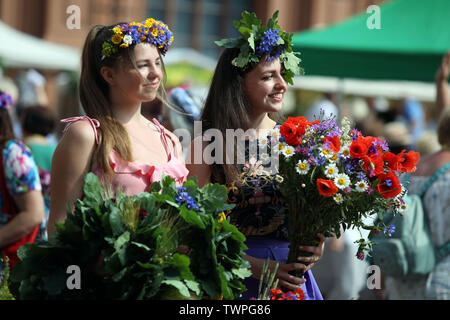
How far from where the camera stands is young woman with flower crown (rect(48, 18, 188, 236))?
247 cm

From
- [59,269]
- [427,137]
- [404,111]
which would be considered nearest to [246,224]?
[59,269]

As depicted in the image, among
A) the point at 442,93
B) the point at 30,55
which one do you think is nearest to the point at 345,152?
the point at 442,93

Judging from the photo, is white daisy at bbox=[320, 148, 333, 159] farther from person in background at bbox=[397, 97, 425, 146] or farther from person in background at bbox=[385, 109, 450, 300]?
person in background at bbox=[397, 97, 425, 146]

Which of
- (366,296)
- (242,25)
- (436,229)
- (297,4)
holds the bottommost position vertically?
(366,296)

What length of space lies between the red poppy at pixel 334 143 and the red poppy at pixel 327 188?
14 centimetres

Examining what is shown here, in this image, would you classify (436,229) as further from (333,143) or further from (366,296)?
(333,143)

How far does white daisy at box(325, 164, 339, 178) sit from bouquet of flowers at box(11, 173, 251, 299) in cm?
41

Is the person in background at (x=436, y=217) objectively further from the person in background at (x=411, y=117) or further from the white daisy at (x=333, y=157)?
the person in background at (x=411, y=117)

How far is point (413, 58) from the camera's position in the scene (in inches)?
272

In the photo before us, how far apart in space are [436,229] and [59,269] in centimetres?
289

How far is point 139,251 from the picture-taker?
2084mm

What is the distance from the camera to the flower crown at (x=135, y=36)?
2.55 meters

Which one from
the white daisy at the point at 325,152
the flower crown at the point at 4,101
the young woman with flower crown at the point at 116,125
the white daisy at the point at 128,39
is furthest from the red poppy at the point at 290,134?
the flower crown at the point at 4,101

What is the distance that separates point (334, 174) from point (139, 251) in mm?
741
